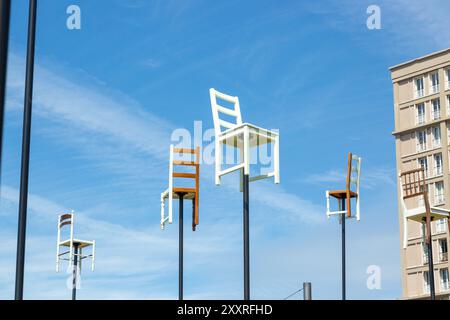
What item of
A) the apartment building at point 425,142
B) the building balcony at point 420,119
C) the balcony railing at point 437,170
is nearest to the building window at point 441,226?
the apartment building at point 425,142

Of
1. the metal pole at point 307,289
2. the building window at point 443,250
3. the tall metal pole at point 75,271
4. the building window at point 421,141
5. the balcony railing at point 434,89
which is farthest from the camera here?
the building window at point 421,141

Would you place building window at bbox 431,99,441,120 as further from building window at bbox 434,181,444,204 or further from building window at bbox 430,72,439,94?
building window at bbox 434,181,444,204

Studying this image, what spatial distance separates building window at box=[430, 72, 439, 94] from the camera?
123 feet

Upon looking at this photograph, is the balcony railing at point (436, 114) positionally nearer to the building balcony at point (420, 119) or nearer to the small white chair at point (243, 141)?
the building balcony at point (420, 119)

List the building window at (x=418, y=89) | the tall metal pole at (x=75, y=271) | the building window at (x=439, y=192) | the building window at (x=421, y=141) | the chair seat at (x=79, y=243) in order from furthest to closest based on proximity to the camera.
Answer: the building window at (x=418, y=89)
the building window at (x=421, y=141)
the building window at (x=439, y=192)
the chair seat at (x=79, y=243)
the tall metal pole at (x=75, y=271)

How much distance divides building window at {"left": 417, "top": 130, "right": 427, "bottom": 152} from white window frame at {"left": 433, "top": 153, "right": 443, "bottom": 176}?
2.70ft

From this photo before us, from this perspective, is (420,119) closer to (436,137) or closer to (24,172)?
(436,137)

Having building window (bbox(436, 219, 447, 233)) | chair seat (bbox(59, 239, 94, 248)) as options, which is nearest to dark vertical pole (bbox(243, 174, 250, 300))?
chair seat (bbox(59, 239, 94, 248))

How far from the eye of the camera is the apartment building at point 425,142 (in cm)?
3656

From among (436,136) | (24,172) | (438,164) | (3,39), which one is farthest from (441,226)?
(3,39)

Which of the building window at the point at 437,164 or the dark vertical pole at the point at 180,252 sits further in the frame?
the building window at the point at 437,164

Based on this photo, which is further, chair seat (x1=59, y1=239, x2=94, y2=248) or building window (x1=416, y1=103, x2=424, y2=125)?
building window (x1=416, y1=103, x2=424, y2=125)

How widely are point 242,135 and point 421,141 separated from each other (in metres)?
32.5
